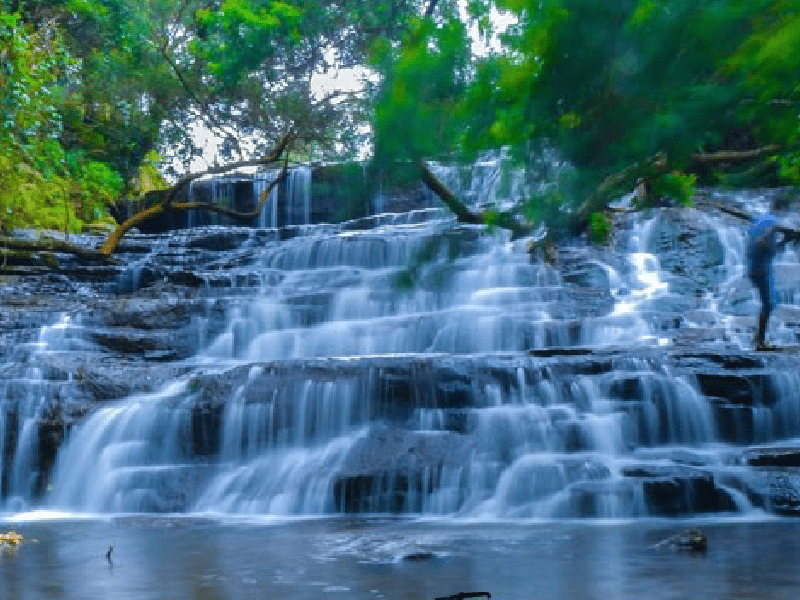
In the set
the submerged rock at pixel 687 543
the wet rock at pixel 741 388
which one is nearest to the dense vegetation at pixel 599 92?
the submerged rock at pixel 687 543

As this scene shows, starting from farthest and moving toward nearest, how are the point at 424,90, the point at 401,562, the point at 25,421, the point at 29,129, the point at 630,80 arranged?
the point at 29,129
the point at 25,421
the point at 401,562
the point at 424,90
the point at 630,80

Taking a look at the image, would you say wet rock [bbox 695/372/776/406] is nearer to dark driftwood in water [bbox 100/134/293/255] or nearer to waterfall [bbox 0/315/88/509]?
waterfall [bbox 0/315/88/509]

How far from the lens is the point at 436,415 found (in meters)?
10.5

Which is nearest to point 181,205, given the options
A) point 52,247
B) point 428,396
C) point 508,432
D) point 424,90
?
point 52,247

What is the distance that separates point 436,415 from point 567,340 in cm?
362

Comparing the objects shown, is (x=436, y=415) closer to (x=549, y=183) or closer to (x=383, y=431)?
(x=383, y=431)

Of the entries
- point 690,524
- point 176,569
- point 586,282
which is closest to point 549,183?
point 176,569

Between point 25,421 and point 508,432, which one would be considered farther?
point 25,421

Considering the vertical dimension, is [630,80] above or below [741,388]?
below

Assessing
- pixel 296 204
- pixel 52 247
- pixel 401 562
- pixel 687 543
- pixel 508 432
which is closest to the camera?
pixel 401 562

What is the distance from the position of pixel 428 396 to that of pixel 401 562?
4.74 m

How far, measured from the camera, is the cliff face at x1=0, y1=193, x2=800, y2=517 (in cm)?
923

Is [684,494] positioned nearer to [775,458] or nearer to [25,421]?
[775,458]

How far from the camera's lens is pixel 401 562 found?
6.08 m
